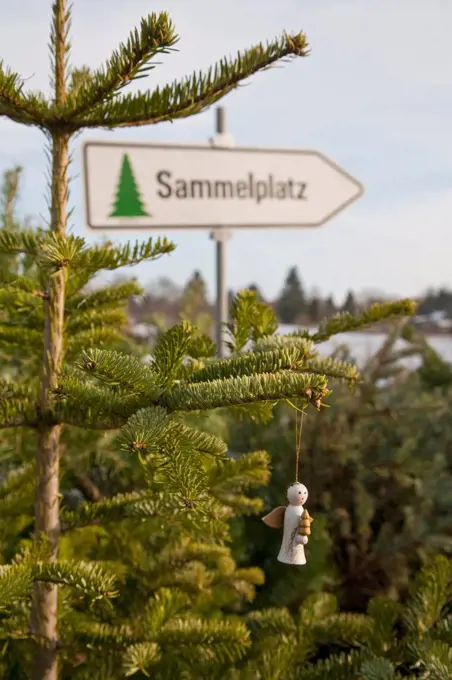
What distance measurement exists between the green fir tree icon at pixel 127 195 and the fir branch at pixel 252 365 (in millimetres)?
839

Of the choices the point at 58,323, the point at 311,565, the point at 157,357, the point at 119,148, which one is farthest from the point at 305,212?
the point at 157,357

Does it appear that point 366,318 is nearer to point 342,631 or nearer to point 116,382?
point 116,382

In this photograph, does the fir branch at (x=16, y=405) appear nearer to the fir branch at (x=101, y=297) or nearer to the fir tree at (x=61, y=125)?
the fir tree at (x=61, y=125)

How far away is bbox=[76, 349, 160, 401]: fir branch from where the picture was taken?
22.9 inches

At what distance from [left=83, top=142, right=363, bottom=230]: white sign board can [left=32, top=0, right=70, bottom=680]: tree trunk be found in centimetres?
58

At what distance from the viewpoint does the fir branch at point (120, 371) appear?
58cm

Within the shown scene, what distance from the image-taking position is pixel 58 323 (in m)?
0.81

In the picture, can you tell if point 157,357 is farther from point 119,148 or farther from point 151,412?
point 119,148

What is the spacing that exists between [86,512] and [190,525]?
0.15m

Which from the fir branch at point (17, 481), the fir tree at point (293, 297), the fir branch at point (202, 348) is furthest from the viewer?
the fir tree at point (293, 297)

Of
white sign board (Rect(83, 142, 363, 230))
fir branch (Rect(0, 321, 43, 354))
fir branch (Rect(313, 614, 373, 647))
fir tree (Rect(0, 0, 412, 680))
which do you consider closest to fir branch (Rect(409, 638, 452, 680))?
fir branch (Rect(313, 614, 373, 647))

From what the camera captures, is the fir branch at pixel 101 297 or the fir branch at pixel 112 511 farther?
the fir branch at pixel 101 297

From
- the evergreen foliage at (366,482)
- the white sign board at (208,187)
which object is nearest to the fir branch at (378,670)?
the evergreen foliage at (366,482)

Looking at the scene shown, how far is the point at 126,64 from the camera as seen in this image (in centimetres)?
67
